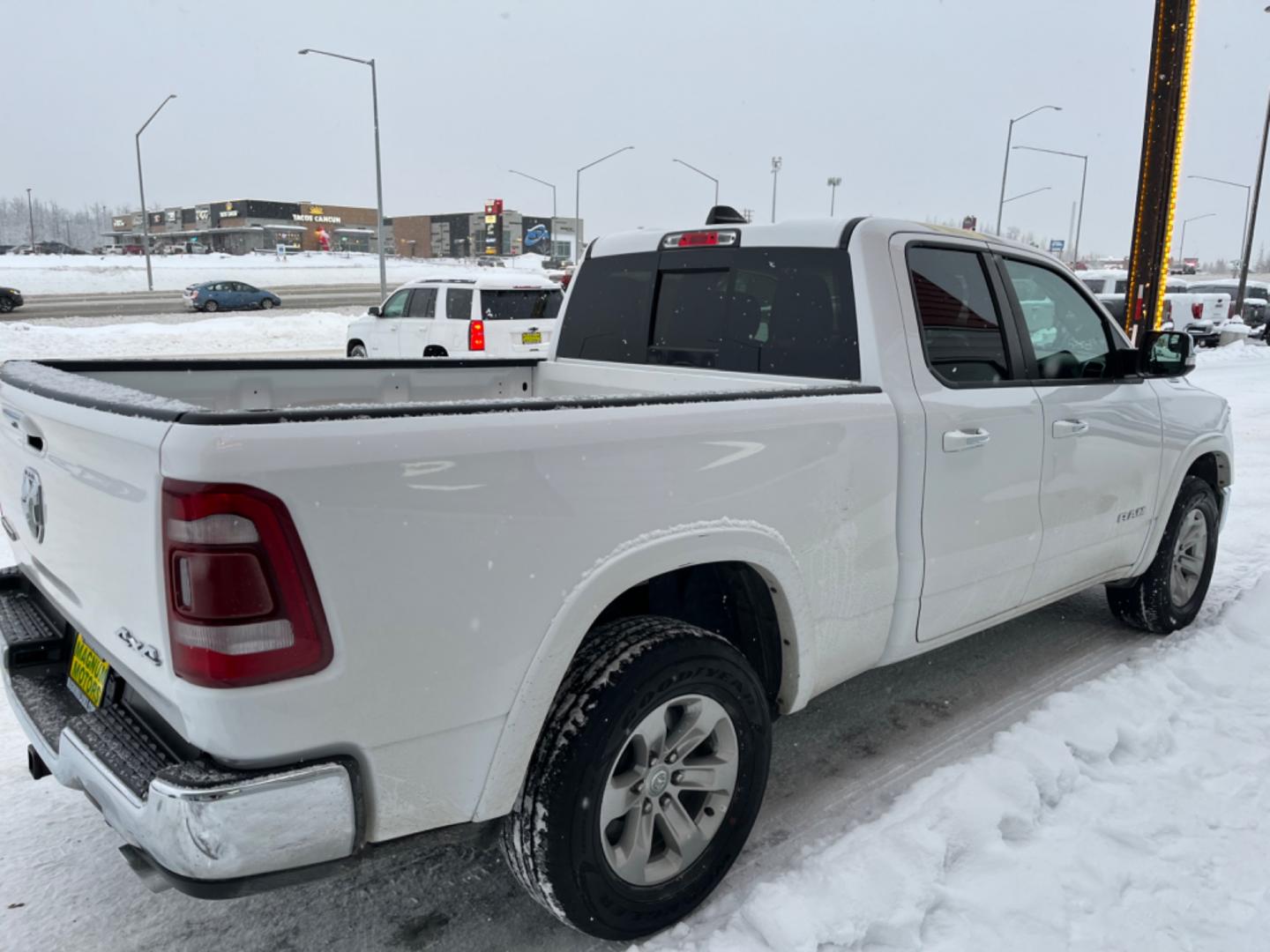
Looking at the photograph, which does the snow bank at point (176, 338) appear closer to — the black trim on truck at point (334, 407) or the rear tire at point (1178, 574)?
the black trim on truck at point (334, 407)

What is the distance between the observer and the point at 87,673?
2.36 m

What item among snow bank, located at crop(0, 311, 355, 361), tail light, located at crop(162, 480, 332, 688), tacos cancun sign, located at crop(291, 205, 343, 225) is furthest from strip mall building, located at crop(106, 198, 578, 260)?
tail light, located at crop(162, 480, 332, 688)

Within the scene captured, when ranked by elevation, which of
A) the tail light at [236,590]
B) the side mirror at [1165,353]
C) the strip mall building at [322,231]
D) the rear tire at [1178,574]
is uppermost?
the strip mall building at [322,231]

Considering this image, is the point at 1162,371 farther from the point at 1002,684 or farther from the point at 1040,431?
the point at 1002,684

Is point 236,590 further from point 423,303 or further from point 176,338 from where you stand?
point 176,338

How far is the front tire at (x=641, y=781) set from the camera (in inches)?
89.4

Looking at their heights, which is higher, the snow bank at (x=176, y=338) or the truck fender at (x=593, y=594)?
the truck fender at (x=593, y=594)

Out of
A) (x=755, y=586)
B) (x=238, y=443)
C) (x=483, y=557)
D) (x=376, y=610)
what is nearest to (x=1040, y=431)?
(x=755, y=586)

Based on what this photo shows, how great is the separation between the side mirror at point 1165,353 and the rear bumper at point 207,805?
3.91 m

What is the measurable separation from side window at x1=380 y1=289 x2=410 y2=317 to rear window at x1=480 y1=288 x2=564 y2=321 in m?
1.98

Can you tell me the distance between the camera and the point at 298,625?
6.01 feet

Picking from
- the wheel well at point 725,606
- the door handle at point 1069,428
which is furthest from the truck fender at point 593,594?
the door handle at point 1069,428

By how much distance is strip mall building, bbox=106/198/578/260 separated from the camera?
97250mm

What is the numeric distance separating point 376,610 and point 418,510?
0.73 ft
